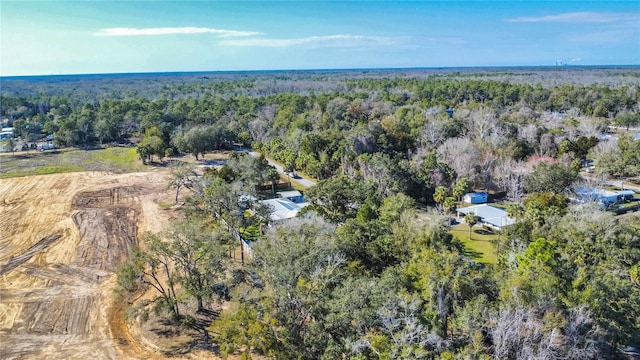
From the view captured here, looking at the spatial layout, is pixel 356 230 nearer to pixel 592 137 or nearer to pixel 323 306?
pixel 323 306

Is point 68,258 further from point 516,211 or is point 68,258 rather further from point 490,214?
point 490,214

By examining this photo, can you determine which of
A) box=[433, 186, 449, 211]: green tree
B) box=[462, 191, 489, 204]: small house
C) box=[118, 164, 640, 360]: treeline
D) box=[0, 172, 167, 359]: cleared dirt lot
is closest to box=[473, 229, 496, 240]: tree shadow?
box=[433, 186, 449, 211]: green tree

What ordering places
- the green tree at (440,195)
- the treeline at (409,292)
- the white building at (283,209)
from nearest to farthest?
the treeline at (409,292) → the white building at (283,209) → the green tree at (440,195)

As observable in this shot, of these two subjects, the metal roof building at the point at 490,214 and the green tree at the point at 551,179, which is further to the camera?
the green tree at the point at 551,179

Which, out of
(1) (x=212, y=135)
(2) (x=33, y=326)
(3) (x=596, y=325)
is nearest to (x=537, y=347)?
(3) (x=596, y=325)

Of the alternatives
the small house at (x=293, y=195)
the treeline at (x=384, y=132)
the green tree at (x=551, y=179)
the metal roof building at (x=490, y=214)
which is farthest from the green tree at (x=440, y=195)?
the small house at (x=293, y=195)

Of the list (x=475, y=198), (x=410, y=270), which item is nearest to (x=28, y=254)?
(x=410, y=270)

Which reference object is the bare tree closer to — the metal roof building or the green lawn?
the metal roof building

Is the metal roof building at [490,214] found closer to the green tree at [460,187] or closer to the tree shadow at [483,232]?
the tree shadow at [483,232]

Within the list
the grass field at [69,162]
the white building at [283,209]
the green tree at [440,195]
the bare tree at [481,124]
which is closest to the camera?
the white building at [283,209]
